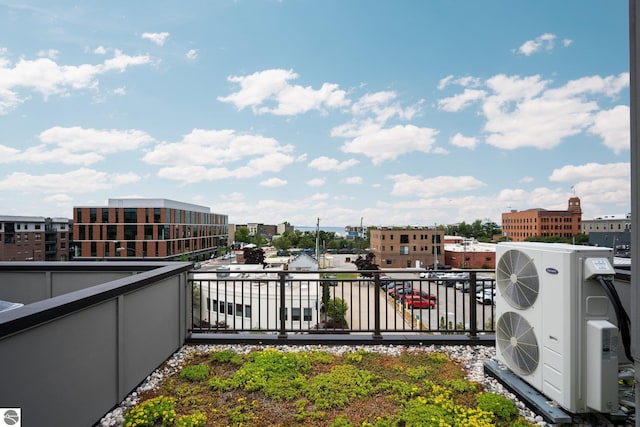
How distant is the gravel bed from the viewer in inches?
98.8

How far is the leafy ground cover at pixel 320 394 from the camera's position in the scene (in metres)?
2.55

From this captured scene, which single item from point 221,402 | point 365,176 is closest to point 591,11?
point 221,402

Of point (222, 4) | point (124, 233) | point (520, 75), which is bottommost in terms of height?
point (124, 233)

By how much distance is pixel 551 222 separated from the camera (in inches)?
1362

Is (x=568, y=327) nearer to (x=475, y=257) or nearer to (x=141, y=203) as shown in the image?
(x=475, y=257)

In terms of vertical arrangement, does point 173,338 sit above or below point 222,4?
below

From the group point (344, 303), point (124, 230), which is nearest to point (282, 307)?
point (344, 303)

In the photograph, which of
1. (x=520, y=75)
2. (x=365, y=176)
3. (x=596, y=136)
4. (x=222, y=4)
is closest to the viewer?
(x=222, y=4)

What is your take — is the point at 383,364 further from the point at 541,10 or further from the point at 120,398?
the point at 541,10

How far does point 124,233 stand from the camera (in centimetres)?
4138

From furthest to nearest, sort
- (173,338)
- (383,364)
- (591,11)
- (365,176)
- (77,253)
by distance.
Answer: (77,253)
(365,176)
(591,11)
(173,338)
(383,364)

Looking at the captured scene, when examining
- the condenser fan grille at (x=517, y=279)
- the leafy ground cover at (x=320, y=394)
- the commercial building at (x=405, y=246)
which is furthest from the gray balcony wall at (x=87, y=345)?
the commercial building at (x=405, y=246)

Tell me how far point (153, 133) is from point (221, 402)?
854 inches

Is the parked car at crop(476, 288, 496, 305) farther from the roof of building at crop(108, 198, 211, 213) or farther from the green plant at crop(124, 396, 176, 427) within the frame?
the roof of building at crop(108, 198, 211, 213)
